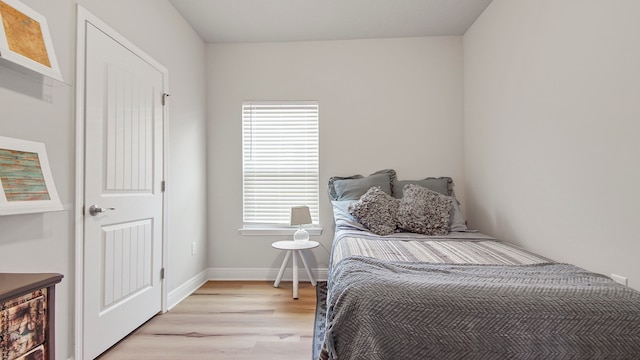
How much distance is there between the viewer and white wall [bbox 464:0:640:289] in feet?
4.79

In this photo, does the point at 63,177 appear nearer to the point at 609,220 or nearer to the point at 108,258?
the point at 108,258

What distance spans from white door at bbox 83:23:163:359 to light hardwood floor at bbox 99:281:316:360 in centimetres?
17

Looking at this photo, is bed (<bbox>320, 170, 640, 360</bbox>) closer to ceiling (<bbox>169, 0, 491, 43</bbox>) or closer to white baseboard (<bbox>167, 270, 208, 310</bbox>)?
white baseboard (<bbox>167, 270, 208, 310</bbox>)

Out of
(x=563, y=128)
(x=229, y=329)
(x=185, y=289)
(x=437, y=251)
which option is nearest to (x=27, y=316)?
(x=229, y=329)

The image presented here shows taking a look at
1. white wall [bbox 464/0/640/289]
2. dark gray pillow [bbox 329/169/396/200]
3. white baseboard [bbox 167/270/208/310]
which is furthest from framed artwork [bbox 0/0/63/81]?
white wall [bbox 464/0/640/289]

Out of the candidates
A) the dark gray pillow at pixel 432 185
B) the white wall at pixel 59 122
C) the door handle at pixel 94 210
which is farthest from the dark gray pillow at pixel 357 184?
the door handle at pixel 94 210

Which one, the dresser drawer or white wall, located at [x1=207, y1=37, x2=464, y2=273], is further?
white wall, located at [x1=207, y1=37, x2=464, y2=273]

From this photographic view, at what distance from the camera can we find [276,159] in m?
3.35

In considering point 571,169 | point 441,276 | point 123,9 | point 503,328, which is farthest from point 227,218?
point 571,169

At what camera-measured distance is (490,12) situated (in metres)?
2.66

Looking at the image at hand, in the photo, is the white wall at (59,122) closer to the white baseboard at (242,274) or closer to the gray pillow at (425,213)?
the white baseboard at (242,274)

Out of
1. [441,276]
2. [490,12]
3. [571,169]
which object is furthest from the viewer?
[490,12]

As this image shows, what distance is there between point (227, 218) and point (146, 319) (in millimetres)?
1279

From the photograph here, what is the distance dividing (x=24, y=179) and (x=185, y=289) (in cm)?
187
